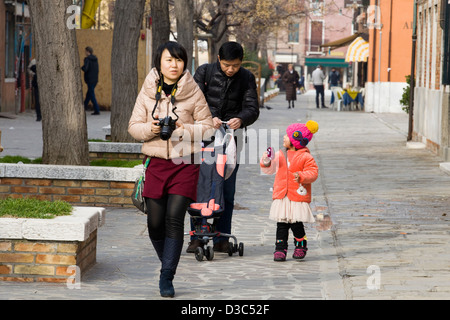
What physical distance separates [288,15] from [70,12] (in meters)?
31.9

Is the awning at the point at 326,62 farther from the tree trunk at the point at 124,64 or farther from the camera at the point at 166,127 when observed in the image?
the camera at the point at 166,127

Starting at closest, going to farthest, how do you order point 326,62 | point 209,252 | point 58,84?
point 209,252 < point 58,84 < point 326,62

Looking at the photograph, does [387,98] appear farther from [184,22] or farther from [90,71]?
[184,22]

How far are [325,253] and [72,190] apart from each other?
Result: 11.1ft

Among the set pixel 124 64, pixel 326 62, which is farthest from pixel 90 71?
pixel 326 62

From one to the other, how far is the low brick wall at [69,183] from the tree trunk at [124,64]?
310 cm

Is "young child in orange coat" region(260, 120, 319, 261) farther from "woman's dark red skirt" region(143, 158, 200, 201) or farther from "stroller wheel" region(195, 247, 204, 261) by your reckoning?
"woman's dark red skirt" region(143, 158, 200, 201)

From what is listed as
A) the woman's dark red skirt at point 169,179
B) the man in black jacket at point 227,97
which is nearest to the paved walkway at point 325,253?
the man in black jacket at point 227,97

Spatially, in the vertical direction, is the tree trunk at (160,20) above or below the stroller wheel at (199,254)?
above

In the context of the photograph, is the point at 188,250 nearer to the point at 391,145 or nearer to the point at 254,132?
the point at 391,145

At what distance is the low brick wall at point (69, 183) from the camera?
1068cm

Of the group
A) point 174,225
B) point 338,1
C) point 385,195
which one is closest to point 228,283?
point 174,225

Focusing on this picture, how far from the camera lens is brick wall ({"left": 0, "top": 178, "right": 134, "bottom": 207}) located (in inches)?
421

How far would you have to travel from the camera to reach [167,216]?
676 cm
